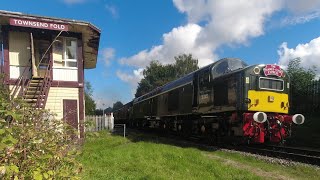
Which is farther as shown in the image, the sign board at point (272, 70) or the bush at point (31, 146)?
the sign board at point (272, 70)

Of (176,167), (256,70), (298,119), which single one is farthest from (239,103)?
(176,167)

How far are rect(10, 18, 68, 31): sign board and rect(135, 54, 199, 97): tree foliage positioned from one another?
61.9 m

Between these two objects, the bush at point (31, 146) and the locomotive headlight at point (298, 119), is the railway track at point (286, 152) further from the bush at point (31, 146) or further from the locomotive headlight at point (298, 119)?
the bush at point (31, 146)

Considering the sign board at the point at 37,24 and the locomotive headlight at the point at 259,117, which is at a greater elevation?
the sign board at the point at 37,24

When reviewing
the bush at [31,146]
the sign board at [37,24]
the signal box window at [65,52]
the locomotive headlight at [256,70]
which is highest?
the sign board at [37,24]

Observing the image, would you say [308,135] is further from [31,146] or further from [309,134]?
[31,146]

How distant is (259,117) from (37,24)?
11.2 meters

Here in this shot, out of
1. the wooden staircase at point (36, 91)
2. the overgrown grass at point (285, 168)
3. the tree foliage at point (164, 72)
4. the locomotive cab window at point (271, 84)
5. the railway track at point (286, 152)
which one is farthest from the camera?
the tree foliage at point (164, 72)

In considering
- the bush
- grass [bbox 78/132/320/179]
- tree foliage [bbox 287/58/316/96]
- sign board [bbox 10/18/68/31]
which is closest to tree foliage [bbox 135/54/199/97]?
tree foliage [bbox 287/58/316/96]

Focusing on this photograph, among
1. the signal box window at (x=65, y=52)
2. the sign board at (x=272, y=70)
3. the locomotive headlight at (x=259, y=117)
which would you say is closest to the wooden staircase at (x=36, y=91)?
the signal box window at (x=65, y=52)

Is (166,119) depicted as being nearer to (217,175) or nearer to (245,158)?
(245,158)

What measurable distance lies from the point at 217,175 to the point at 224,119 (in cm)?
631

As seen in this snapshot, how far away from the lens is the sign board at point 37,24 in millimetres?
17659

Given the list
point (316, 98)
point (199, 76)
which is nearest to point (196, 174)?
point (199, 76)
